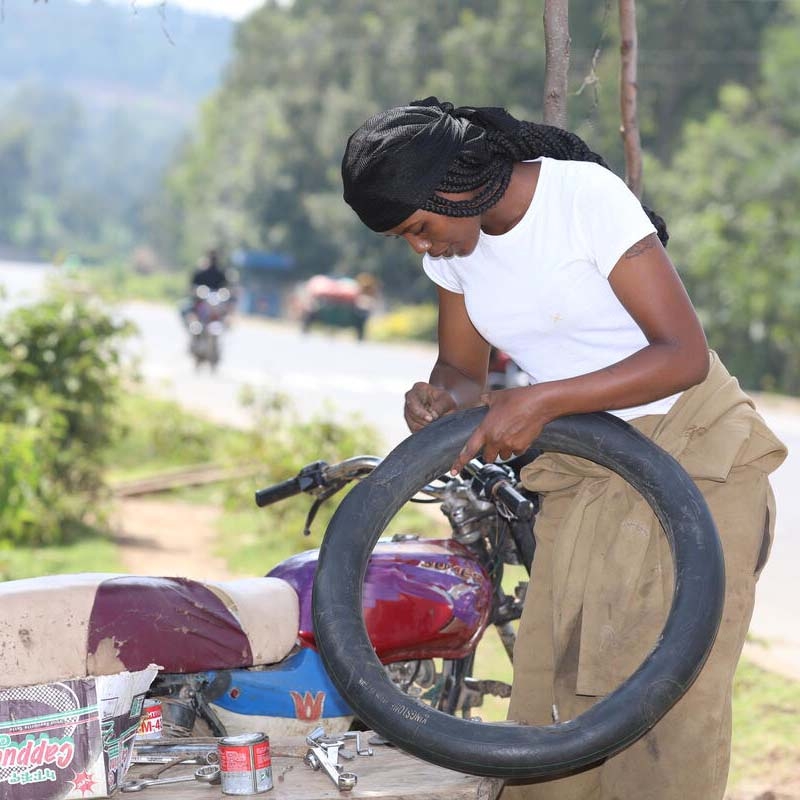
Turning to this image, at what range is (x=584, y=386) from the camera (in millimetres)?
2320

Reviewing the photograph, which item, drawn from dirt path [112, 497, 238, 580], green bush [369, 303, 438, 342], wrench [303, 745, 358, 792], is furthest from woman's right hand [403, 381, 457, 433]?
green bush [369, 303, 438, 342]

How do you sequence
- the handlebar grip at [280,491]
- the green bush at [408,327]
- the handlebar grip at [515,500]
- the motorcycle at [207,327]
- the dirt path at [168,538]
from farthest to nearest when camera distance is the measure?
the green bush at [408,327] < the motorcycle at [207,327] < the dirt path at [168,538] < the handlebar grip at [280,491] < the handlebar grip at [515,500]

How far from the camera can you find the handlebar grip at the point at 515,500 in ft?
8.82

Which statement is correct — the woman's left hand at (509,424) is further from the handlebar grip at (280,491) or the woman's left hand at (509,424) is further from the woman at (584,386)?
the handlebar grip at (280,491)

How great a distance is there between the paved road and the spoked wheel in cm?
340

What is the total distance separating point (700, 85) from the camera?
41.5m

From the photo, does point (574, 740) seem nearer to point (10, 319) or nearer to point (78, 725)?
point (78, 725)

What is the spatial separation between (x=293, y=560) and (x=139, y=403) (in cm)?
985

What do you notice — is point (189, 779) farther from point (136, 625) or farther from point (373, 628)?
point (373, 628)

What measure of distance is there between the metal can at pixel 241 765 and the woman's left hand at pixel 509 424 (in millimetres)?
667

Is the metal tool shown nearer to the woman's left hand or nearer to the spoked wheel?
the spoked wheel

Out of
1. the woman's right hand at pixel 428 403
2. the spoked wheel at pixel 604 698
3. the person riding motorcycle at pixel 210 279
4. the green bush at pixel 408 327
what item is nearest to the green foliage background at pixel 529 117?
the green bush at pixel 408 327

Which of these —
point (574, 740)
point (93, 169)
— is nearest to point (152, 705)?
point (574, 740)

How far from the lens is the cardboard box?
7.11 ft
